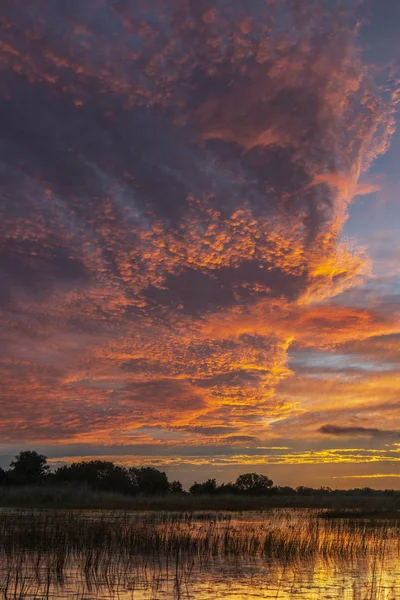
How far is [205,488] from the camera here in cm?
9144

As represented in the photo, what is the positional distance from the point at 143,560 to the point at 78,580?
407cm

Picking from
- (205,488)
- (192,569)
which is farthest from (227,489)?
(192,569)

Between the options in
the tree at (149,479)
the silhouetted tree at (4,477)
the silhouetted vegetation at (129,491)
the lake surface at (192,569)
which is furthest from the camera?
the tree at (149,479)

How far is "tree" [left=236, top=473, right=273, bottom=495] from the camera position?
9638 centimetres

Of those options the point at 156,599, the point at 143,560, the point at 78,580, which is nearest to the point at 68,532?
the point at 143,560

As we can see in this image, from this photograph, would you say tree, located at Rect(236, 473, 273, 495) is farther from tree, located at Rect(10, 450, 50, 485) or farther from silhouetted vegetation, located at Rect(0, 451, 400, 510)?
tree, located at Rect(10, 450, 50, 485)

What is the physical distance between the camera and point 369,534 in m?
31.0

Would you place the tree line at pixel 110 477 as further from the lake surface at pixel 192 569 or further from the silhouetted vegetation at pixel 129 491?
the lake surface at pixel 192 569

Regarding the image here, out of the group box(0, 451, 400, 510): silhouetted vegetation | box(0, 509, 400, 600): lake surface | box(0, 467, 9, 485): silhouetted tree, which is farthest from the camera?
box(0, 467, 9, 485): silhouetted tree

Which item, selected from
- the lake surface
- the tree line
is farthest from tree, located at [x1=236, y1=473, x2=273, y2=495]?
the lake surface

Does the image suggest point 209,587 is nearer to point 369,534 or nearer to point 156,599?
point 156,599

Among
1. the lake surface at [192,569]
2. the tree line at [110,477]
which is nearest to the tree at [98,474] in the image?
the tree line at [110,477]

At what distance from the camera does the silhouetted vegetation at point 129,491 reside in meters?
54.6

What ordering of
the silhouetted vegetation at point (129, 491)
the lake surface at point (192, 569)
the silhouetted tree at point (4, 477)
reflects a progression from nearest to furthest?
the lake surface at point (192, 569)
the silhouetted vegetation at point (129, 491)
the silhouetted tree at point (4, 477)
